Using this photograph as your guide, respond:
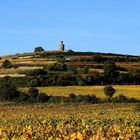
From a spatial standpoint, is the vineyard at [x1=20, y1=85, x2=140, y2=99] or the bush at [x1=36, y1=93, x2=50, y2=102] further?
the vineyard at [x1=20, y1=85, x2=140, y2=99]

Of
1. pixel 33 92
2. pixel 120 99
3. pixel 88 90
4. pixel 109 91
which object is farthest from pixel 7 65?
pixel 120 99

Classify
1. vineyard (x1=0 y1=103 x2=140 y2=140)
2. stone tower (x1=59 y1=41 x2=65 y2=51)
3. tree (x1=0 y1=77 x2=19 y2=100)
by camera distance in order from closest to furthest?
vineyard (x1=0 y1=103 x2=140 y2=140)
tree (x1=0 y1=77 x2=19 y2=100)
stone tower (x1=59 y1=41 x2=65 y2=51)

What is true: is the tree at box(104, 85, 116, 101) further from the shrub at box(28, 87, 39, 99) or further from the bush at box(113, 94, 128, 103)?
the shrub at box(28, 87, 39, 99)

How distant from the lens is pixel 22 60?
12181 centimetres

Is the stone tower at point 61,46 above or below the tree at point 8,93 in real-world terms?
above

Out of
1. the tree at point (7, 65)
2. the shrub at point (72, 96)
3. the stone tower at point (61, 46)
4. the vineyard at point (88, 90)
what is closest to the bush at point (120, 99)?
the vineyard at point (88, 90)

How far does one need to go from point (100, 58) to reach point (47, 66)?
14688 millimetres

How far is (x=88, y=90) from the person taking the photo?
88.5m

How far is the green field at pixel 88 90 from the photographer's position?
85.1 meters

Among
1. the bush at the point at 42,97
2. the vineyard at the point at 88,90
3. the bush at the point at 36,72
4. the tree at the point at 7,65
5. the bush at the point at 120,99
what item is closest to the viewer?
the bush at the point at 120,99

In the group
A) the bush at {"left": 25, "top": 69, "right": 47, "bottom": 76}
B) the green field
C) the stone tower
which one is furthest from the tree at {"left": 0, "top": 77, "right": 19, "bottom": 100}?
the stone tower

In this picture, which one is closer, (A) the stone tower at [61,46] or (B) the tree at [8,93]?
(B) the tree at [8,93]

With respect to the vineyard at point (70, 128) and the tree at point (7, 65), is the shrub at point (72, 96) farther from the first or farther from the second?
the vineyard at point (70, 128)

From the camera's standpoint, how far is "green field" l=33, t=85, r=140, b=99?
279ft
